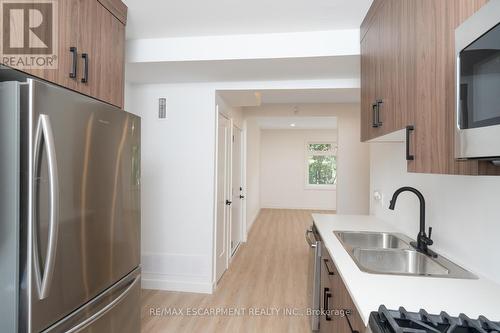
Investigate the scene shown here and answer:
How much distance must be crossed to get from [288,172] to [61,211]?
7.11 metres

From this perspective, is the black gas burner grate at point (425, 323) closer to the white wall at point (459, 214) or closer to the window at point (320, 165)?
the white wall at point (459, 214)

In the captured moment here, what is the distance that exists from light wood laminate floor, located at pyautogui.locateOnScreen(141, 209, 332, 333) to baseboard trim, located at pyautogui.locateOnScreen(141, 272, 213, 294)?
0.06 m

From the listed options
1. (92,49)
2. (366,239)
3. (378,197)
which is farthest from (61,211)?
(378,197)

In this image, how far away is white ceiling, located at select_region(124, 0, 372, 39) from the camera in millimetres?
1721

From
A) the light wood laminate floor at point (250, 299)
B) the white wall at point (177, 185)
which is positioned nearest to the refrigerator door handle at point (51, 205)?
the light wood laminate floor at point (250, 299)

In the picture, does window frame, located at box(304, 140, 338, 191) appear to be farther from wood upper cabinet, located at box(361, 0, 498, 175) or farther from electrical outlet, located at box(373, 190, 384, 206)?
wood upper cabinet, located at box(361, 0, 498, 175)

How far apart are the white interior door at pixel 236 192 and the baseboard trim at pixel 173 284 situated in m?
1.18

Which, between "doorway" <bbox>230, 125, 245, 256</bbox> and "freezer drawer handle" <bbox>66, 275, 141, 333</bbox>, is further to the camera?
"doorway" <bbox>230, 125, 245, 256</bbox>

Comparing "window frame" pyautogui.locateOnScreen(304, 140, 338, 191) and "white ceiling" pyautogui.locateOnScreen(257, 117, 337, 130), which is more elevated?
"white ceiling" pyautogui.locateOnScreen(257, 117, 337, 130)

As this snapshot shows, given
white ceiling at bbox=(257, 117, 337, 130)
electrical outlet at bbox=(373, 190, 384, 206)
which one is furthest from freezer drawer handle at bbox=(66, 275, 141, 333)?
white ceiling at bbox=(257, 117, 337, 130)

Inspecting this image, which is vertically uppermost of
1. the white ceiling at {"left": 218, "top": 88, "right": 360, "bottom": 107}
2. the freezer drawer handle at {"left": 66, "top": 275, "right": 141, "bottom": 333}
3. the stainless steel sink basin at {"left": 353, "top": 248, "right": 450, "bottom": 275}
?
the white ceiling at {"left": 218, "top": 88, "right": 360, "bottom": 107}

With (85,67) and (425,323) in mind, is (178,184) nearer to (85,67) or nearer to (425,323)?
(85,67)

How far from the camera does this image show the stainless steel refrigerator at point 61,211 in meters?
0.99

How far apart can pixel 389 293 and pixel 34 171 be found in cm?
152
